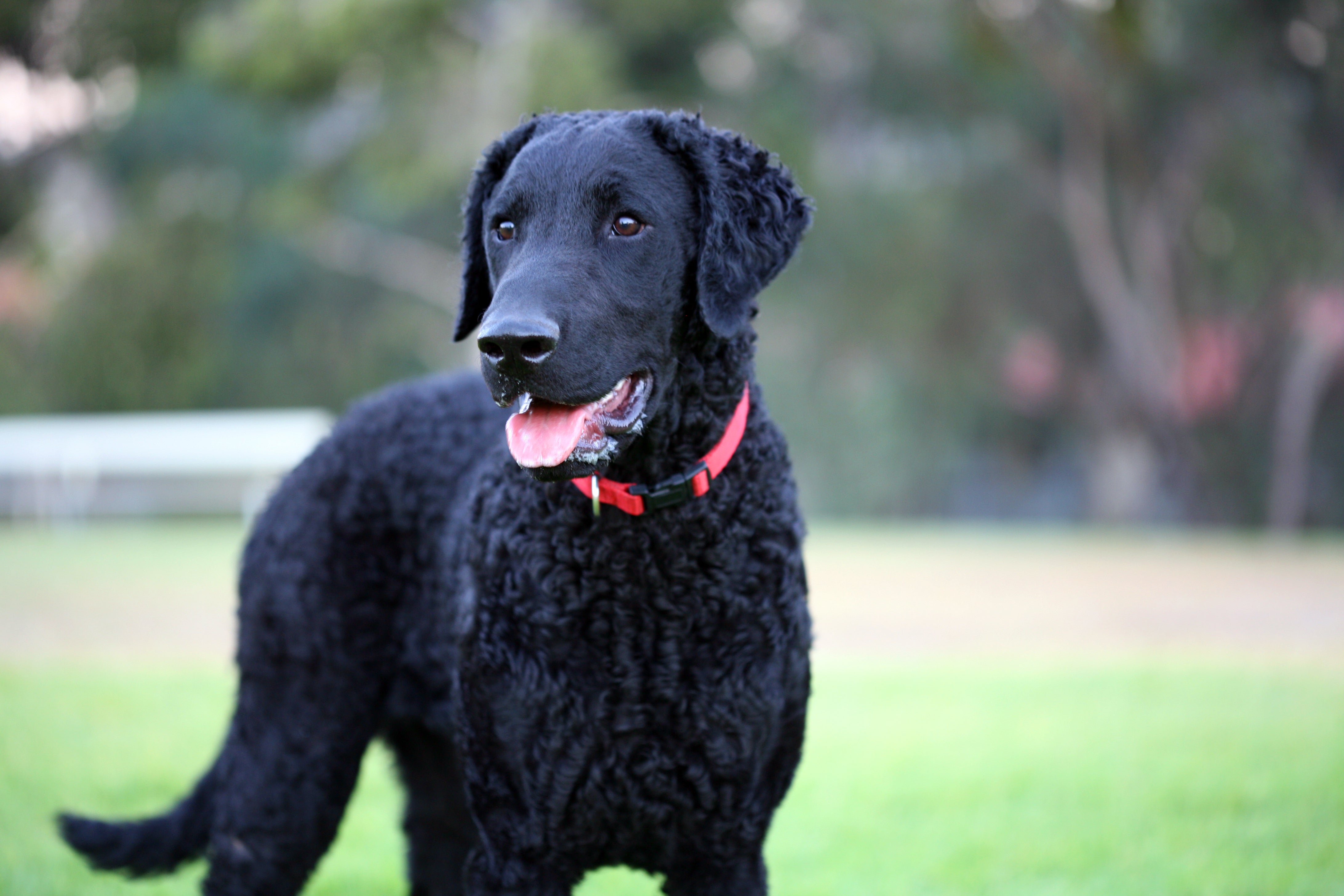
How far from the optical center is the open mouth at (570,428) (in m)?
2.44

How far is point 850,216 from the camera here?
76.7 feet

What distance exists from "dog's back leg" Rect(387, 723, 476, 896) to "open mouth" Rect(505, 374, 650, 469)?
159 cm

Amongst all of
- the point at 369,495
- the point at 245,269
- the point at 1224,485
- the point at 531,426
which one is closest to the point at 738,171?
the point at 531,426

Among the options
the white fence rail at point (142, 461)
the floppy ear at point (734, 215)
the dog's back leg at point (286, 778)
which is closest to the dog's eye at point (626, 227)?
the floppy ear at point (734, 215)

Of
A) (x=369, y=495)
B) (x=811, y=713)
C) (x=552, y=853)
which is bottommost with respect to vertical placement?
(x=811, y=713)

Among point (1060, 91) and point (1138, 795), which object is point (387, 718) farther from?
point (1060, 91)

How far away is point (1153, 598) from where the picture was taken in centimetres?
1109

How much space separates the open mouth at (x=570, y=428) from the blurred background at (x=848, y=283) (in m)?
6.14

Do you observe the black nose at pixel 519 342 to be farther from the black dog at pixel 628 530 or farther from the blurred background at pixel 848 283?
the blurred background at pixel 848 283

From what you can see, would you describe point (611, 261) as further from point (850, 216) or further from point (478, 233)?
point (850, 216)

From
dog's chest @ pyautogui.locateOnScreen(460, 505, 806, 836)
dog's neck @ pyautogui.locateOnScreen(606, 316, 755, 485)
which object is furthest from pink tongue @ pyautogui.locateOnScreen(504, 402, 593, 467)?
dog's chest @ pyautogui.locateOnScreen(460, 505, 806, 836)

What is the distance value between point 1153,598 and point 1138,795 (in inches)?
248

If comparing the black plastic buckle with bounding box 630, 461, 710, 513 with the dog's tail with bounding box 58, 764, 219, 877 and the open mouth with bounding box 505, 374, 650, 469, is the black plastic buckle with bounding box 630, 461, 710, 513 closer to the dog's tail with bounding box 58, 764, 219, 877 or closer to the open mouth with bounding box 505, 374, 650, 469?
the open mouth with bounding box 505, 374, 650, 469

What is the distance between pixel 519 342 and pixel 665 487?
0.52m
